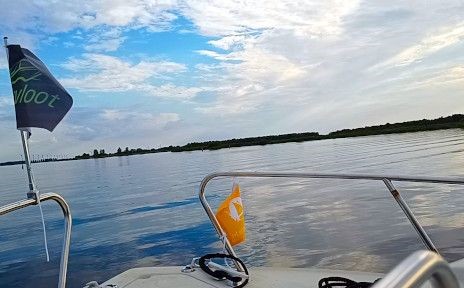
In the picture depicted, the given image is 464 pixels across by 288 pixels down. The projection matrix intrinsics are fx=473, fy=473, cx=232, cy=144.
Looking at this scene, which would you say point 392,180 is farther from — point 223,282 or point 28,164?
point 28,164

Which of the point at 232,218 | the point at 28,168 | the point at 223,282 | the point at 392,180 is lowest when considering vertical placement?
the point at 223,282

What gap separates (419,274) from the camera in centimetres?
98

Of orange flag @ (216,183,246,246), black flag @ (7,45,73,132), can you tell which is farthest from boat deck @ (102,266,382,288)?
black flag @ (7,45,73,132)

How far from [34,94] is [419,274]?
3029 millimetres

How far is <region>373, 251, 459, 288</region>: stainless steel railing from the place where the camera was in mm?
968

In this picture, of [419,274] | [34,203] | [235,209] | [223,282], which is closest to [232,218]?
[235,209]

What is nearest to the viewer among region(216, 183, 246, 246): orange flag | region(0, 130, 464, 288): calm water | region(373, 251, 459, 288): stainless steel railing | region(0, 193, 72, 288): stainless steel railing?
region(373, 251, 459, 288): stainless steel railing

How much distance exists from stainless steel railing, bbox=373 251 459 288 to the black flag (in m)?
2.93

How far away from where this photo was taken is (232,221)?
4000mm

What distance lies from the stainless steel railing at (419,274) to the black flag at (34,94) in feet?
9.61

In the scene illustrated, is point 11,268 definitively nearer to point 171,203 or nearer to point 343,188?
point 171,203

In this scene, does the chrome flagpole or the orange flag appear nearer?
the chrome flagpole

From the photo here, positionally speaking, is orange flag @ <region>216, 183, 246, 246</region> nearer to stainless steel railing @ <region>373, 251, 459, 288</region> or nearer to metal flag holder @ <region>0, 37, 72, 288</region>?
metal flag holder @ <region>0, 37, 72, 288</region>

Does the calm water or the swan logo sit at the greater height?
the swan logo
